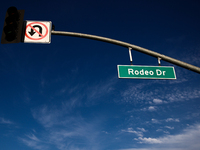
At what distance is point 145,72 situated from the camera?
578 cm

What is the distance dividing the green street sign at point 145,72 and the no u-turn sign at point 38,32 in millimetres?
2906

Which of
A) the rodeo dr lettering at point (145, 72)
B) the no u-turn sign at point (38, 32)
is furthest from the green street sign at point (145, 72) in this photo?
the no u-turn sign at point (38, 32)

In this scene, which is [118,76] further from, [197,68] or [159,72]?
[197,68]

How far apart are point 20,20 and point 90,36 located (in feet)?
Result: 8.27

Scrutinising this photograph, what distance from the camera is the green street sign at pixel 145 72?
5673mm

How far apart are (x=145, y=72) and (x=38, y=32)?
421 cm

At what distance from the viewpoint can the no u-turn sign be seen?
228 inches

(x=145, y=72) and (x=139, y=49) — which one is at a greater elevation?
(x=139, y=49)

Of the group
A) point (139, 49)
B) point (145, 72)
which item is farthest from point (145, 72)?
point (139, 49)

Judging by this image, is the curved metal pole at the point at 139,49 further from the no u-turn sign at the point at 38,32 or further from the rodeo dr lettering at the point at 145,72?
the rodeo dr lettering at the point at 145,72

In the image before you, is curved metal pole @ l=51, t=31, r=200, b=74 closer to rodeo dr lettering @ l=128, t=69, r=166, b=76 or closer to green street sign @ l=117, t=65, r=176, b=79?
green street sign @ l=117, t=65, r=176, b=79

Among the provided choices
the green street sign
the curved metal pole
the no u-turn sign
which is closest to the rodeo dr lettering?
the green street sign

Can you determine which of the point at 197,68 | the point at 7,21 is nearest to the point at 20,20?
the point at 7,21

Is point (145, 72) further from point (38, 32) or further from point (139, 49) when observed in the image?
point (38, 32)
